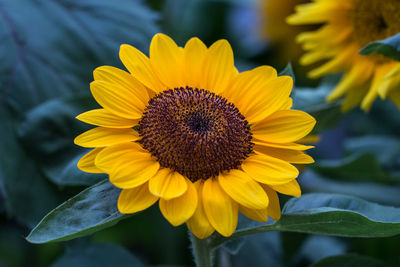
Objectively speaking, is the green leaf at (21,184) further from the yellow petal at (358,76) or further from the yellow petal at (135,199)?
the yellow petal at (358,76)

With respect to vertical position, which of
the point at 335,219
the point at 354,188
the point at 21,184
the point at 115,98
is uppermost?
the point at 115,98

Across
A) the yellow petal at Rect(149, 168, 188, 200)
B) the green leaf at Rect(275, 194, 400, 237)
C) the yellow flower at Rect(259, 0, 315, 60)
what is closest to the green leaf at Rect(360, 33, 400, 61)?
the green leaf at Rect(275, 194, 400, 237)

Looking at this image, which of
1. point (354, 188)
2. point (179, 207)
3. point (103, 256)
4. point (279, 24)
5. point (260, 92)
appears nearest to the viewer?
point (179, 207)

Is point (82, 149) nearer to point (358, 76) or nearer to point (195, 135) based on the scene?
point (195, 135)

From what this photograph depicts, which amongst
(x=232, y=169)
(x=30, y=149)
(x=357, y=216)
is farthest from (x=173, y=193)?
(x=30, y=149)

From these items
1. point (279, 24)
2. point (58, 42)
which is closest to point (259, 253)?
point (58, 42)

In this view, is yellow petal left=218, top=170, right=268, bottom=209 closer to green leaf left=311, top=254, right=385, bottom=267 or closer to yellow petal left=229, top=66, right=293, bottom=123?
yellow petal left=229, top=66, right=293, bottom=123

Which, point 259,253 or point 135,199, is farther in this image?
point 259,253

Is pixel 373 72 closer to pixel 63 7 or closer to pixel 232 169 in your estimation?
pixel 232 169
